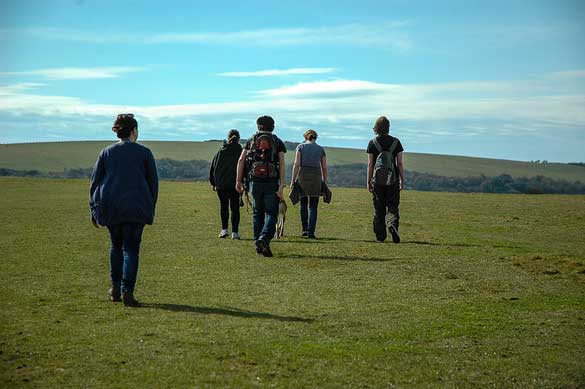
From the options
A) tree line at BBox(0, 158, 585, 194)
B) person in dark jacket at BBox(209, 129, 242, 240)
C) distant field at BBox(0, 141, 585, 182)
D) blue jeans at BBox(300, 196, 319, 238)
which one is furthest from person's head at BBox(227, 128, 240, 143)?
distant field at BBox(0, 141, 585, 182)

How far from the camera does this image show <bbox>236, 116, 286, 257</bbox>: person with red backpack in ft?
48.3

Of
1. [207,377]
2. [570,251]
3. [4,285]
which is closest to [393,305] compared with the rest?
[207,377]

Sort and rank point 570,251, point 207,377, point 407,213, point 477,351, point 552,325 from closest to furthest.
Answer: point 207,377
point 477,351
point 552,325
point 570,251
point 407,213

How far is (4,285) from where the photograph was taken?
37.0 feet

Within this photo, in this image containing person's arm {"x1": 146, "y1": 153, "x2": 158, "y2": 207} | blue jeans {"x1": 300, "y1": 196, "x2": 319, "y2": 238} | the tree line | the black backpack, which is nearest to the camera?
person's arm {"x1": 146, "y1": 153, "x2": 158, "y2": 207}

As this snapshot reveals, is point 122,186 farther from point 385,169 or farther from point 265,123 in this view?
point 385,169

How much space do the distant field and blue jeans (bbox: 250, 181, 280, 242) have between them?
2990 inches

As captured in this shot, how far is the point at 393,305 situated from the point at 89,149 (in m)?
102

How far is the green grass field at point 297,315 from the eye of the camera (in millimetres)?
7090

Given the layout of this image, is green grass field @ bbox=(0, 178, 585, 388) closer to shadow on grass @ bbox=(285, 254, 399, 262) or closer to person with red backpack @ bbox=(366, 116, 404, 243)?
shadow on grass @ bbox=(285, 254, 399, 262)

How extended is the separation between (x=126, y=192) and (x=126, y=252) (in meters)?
0.68

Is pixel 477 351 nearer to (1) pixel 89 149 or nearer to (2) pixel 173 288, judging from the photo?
(2) pixel 173 288

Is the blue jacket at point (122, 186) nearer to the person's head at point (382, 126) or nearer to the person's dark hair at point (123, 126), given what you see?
the person's dark hair at point (123, 126)

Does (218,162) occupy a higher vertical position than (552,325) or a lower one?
higher
